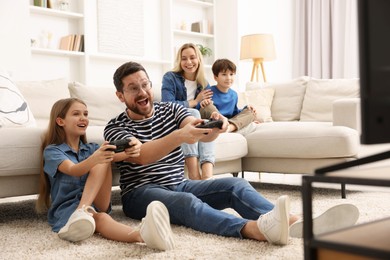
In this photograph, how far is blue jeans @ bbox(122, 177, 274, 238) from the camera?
172 centimetres

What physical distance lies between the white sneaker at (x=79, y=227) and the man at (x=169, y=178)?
298 millimetres

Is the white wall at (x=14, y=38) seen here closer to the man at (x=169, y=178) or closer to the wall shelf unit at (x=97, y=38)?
the wall shelf unit at (x=97, y=38)

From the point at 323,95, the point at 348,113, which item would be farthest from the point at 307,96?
the point at 348,113

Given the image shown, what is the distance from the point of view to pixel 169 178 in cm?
203

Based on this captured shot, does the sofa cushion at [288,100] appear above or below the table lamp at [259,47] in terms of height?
below

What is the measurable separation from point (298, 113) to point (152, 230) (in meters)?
2.63

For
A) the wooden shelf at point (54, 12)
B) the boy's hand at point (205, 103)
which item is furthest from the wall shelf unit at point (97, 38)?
the boy's hand at point (205, 103)

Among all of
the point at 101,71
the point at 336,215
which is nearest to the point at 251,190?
the point at 336,215

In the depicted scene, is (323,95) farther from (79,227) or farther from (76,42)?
(79,227)

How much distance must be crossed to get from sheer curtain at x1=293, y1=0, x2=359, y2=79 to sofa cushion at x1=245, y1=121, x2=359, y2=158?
3300mm

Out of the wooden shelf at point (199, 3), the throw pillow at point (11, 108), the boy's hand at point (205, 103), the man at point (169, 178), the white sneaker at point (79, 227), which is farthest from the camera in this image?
the wooden shelf at point (199, 3)

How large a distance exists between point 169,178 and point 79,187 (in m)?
0.35

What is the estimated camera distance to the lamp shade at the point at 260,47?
5.41 metres

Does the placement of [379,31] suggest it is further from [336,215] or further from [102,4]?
[102,4]
